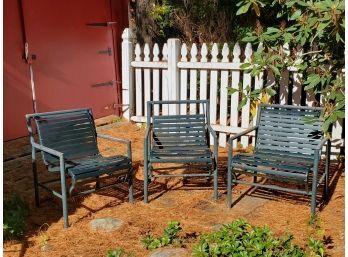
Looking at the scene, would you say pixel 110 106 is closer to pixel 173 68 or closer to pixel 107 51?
pixel 107 51

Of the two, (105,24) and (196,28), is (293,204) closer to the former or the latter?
(105,24)

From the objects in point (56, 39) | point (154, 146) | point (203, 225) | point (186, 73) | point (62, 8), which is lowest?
point (203, 225)

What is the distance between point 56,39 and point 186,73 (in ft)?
7.38

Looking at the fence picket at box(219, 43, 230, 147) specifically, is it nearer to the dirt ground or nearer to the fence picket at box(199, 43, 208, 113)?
the fence picket at box(199, 43, 208, 113)

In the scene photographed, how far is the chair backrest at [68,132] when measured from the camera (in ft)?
14.9

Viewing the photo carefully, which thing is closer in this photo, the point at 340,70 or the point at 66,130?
the point at 66,130

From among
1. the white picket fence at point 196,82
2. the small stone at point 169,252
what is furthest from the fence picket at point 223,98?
the small stone at point 169,252

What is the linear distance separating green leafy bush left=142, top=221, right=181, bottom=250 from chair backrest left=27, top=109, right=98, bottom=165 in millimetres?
1363

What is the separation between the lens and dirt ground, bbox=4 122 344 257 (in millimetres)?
3867

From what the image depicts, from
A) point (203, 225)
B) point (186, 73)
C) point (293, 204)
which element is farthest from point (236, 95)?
point (203, 225)

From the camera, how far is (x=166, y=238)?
150 inches

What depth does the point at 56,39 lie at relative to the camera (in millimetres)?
7352

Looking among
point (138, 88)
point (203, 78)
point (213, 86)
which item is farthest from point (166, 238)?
point (138, 88)

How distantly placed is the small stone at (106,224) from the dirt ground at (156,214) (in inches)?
2.5
